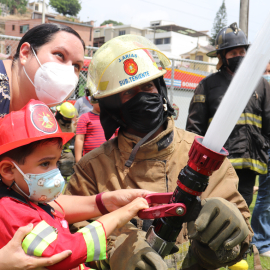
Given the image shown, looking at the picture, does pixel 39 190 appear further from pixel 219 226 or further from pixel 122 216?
pixel 219 226

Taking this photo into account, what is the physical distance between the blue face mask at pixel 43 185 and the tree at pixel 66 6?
10572cm

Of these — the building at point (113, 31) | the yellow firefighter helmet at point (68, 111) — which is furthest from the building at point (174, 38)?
the yellow firefighter helmet at point (68, 111)

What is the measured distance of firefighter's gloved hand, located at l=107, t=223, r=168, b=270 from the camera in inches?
62.2

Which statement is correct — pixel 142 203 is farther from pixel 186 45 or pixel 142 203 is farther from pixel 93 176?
pixel 186 45

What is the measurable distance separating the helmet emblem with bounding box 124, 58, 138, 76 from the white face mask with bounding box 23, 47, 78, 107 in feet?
1.24

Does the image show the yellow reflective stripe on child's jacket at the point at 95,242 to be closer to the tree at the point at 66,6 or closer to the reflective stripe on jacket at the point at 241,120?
the reflective stripe on jacket at the point at 241,120

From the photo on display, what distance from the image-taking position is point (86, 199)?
2092mm

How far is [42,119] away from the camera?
5.81ft

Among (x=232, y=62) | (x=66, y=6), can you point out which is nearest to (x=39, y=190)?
(x=232, y=62)

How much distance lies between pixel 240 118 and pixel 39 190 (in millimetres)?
2744

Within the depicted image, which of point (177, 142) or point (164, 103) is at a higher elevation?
point (164, 103)

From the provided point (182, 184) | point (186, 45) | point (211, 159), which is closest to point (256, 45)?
point (211, 159)

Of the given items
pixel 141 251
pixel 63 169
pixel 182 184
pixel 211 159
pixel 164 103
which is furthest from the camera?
pixel 63 169

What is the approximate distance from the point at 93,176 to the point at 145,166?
1.25 feet
